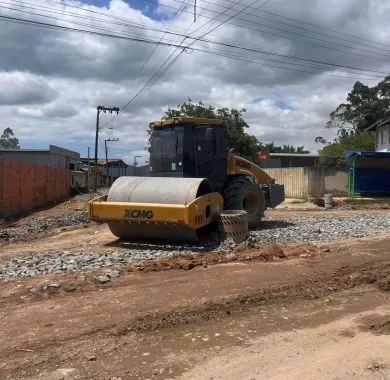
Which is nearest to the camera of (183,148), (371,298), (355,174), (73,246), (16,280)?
(371,298)

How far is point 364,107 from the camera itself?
65812mm

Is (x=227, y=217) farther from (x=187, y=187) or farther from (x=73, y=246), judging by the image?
(x=73, y=246)

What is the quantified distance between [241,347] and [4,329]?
106 inches

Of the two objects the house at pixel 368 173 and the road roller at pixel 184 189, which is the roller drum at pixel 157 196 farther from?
the house at pixel 368 173

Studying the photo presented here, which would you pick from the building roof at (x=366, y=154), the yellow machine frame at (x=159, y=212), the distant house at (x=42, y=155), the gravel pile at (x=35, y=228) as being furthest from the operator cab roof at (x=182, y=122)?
the distant house at (x=42, y=155)

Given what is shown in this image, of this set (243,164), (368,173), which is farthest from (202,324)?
(368,173)

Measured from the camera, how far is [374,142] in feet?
173

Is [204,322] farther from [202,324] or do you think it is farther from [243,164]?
[243,164]

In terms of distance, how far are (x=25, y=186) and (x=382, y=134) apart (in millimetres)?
33071

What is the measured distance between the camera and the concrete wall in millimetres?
35469

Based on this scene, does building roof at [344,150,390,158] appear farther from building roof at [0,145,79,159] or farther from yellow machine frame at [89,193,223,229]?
building roof at [0,145,79,159]

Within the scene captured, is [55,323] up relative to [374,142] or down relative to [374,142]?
down

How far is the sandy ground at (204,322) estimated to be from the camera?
5.05 metres

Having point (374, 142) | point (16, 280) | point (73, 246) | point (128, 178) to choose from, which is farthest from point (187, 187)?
point (374, 142)
